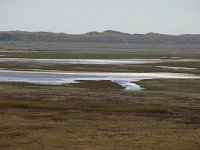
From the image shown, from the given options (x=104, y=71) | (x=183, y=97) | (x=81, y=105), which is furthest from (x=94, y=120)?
(x=104, y=71)

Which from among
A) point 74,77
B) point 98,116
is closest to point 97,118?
point 98,116

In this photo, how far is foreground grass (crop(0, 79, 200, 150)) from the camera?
1016 inches

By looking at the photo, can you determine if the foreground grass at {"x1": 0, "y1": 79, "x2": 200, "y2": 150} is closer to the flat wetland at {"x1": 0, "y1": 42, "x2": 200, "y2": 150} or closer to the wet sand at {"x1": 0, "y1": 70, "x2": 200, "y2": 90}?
the flat wetland at {"x1": 0, "y1": 42, "x2": 200, "y2": 150}

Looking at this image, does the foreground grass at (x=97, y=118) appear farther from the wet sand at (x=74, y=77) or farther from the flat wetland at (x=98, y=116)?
the wet sand at (x=74, y=77)

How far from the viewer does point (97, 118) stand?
33688 mm

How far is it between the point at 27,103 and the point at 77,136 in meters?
12.6

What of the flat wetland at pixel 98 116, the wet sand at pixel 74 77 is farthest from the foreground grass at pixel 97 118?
the wet sand at pixel 74 77

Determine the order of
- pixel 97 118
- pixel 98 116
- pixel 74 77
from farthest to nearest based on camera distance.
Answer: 1. pixel 74 77
2. pixel 98 116
3. pixel 97 118

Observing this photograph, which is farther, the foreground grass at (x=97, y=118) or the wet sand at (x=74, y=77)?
the wet sand at (x=74, y=77)

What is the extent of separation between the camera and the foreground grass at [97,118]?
2581cm

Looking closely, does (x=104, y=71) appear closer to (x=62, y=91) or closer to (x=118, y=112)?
(x=62, y=91)

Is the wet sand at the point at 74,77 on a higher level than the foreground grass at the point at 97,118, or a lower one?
higher

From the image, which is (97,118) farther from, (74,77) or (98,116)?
(74,77)

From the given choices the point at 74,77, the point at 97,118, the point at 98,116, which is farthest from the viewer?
the point at 74,77
